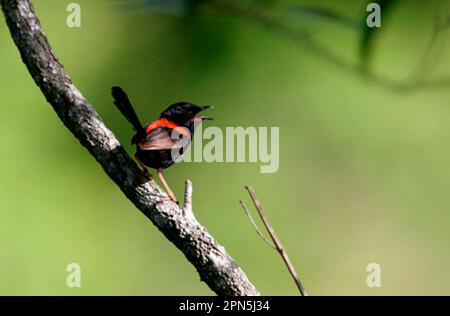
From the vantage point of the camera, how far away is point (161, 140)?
1635 millimetres

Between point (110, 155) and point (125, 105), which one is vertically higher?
point (125, 105)

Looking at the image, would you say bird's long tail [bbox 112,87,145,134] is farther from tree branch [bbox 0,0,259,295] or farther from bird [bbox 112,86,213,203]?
tree branch [bbox 0,0,259,295]

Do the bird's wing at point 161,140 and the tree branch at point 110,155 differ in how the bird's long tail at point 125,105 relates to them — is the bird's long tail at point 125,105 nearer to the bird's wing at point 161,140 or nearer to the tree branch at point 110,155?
the bird's wing at point 161,140

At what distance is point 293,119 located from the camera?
9.81ft

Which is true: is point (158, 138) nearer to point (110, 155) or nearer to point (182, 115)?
point (182, 115)

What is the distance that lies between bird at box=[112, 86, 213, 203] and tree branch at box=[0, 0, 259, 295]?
0.21 metres

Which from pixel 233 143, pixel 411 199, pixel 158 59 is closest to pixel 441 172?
pixel 411 199

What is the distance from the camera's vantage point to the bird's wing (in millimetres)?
1610

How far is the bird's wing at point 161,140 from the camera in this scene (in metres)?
1.61

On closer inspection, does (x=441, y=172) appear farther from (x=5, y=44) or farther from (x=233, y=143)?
(x=5, y=44)

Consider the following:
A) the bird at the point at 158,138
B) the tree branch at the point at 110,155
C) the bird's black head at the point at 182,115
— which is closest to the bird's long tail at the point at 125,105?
the bird at the point at 158,138

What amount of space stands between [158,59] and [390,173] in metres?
1.14

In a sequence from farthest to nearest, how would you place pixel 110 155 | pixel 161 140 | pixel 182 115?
pixel 182 115 → pixel 161 140 → pixel 110 155

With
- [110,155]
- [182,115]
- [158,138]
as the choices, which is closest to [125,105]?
[158,138]
